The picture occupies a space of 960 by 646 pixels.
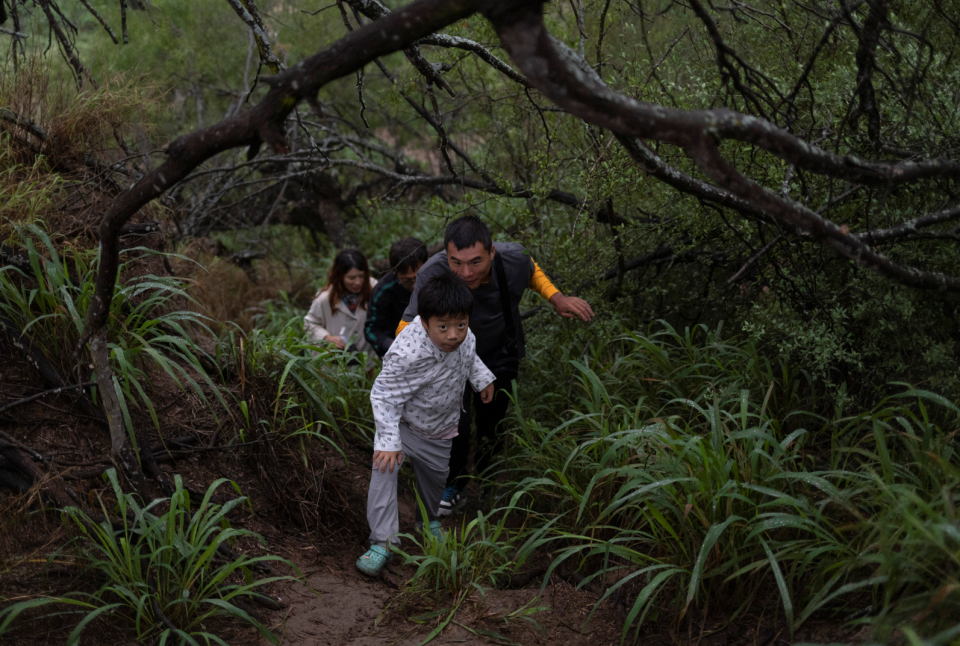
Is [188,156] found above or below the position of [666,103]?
below

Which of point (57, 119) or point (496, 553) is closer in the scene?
point (496, 553)

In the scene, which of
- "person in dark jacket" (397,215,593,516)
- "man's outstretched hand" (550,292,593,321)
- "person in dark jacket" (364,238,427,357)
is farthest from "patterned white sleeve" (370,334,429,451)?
"person in dark jacket" (364,238,427,357)

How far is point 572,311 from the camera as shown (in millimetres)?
3818

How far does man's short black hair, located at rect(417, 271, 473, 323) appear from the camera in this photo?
10.6 feet

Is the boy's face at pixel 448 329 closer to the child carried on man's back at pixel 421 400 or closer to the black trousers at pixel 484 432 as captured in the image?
the child carried on man's back at pixel 421 400

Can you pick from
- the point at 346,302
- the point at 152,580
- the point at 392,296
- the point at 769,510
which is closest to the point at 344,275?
the point at 346,302

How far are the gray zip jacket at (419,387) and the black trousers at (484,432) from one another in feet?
1.20

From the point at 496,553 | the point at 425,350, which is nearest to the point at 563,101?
the point at 425,350

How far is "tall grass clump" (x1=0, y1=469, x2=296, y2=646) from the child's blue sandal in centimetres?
58

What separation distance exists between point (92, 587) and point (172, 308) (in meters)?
1.83

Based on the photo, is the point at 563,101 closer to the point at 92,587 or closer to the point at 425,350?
the point at 425,350

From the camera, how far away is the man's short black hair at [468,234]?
11.6 ft

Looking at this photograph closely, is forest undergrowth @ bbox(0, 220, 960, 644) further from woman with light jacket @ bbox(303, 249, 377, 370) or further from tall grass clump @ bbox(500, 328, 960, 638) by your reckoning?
woman with light jacket @ bbox(303, 249, 377, 370)

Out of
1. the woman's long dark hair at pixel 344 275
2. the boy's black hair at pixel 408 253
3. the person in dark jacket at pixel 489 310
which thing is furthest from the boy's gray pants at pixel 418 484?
the woman's long dark hair at pixel 344 275
